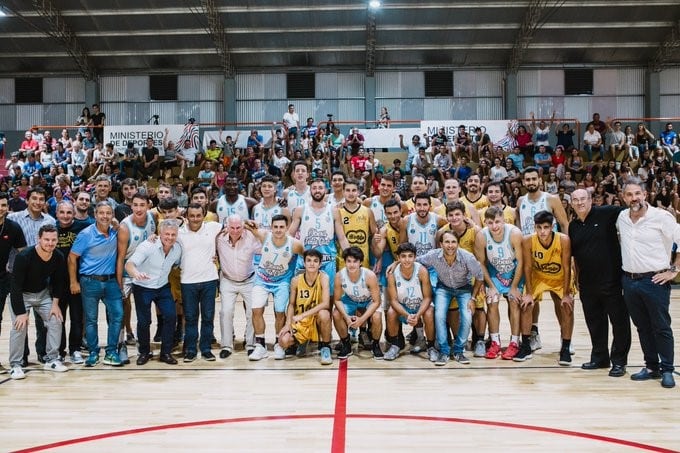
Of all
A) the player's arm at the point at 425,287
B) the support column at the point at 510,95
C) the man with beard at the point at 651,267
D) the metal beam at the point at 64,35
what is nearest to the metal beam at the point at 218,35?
the metal beam at the point at 64,35

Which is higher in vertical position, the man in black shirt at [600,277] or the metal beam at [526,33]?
the metal beam at [526,33]

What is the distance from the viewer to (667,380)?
5.71 m

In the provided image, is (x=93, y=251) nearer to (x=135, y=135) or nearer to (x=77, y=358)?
(x=77, y=358)

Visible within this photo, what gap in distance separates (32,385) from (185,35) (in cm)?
1838

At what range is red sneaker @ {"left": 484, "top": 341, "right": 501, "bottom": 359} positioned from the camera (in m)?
7.00

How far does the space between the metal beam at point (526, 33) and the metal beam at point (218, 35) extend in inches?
390

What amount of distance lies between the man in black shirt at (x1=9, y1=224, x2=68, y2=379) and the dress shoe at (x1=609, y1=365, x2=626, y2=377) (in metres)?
5.33

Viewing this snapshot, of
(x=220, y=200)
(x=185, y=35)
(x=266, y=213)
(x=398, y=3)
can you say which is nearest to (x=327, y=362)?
(x=266, y=213)

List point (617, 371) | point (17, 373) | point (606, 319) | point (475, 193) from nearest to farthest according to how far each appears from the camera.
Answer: point (617, 371) < point (17, 373) < point (606, 319) < point (475, 193)

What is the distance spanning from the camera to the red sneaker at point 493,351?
7.00 meters

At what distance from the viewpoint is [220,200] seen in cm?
829

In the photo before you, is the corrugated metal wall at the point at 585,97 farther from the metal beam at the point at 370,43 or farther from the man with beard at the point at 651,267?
the man with beard at the point at 651,267

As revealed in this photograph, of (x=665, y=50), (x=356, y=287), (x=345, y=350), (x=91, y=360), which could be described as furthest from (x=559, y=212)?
(x=665, y=50)

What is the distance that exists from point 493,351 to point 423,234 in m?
1.50
